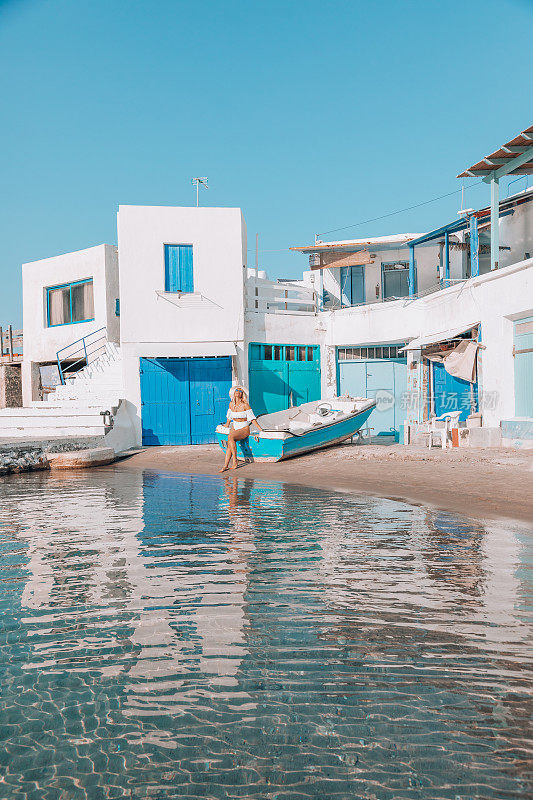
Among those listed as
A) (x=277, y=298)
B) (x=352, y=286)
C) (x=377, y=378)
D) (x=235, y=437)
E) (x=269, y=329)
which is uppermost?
(x=352, y=286)

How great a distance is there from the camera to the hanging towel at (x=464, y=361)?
14109mm

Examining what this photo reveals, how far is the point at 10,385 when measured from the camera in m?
24.1

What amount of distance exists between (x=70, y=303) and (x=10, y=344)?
5771 mm

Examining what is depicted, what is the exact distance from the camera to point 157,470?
1397 centimetres

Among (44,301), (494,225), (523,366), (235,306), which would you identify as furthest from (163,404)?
(494,225)

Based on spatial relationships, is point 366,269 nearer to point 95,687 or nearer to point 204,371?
point 204,371

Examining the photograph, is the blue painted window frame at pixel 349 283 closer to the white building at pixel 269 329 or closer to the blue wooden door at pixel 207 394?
the white building at pixel 269 329

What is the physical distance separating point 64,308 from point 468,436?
14.9 m

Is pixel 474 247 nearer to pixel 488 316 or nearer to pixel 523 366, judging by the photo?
pixel 488 316

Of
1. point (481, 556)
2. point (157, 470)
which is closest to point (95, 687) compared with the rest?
point (481, 556)

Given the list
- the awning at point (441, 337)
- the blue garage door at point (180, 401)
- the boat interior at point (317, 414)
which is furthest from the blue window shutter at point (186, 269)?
the awning at point (441, 337)

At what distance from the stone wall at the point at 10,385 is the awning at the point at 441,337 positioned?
16.2 meters

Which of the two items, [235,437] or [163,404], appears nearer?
[235,437]

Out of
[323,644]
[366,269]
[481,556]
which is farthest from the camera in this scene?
[366,269]
